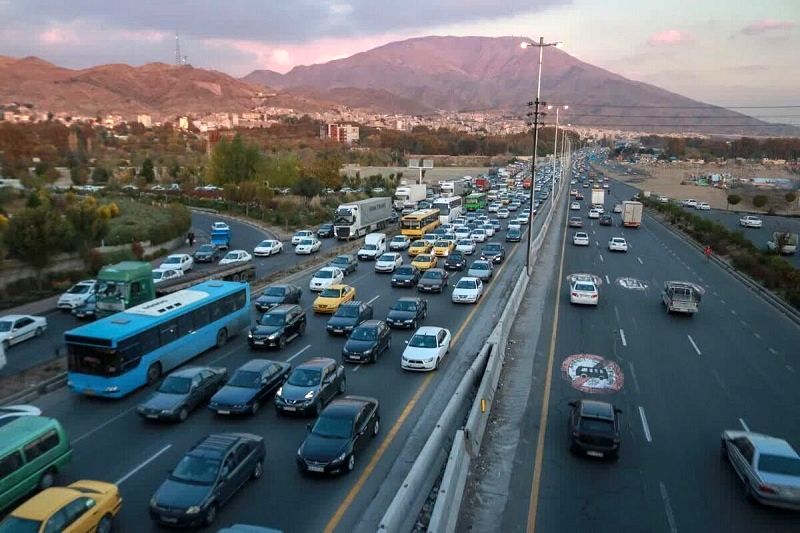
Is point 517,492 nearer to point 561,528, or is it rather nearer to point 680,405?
point 561,528

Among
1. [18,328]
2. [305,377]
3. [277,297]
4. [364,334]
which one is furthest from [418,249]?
[305,377]

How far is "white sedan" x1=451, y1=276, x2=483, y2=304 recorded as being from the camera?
28.5m

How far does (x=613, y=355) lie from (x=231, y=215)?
61.6 metres

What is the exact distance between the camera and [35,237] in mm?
31094

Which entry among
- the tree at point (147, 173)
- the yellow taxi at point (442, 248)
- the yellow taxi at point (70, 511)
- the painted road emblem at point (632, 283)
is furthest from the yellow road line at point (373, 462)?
the tree at point (147, 173)

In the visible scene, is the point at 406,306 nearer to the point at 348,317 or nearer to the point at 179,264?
the point at 348,317

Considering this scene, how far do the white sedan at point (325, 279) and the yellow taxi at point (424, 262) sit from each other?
5.71 meters

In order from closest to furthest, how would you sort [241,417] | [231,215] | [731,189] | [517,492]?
[517,492] → [241,417] → [231,215] → [731,189]

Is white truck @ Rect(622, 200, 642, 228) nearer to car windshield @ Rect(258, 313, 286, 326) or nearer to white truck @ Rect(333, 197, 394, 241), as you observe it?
white truck @ Rect(333, 197, 394, 241)

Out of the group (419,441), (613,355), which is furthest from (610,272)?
(419,441)

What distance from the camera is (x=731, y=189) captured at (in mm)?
118062

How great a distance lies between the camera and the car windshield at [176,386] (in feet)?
51.2

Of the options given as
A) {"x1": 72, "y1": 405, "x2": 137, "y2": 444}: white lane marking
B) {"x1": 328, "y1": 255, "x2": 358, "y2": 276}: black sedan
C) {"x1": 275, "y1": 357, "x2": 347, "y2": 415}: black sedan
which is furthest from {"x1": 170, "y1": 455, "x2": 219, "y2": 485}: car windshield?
{"x1": 328, "y1": 255, "x2": 358, "y2": 276}: black sedan

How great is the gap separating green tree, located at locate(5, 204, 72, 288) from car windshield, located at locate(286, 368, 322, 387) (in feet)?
72.3
